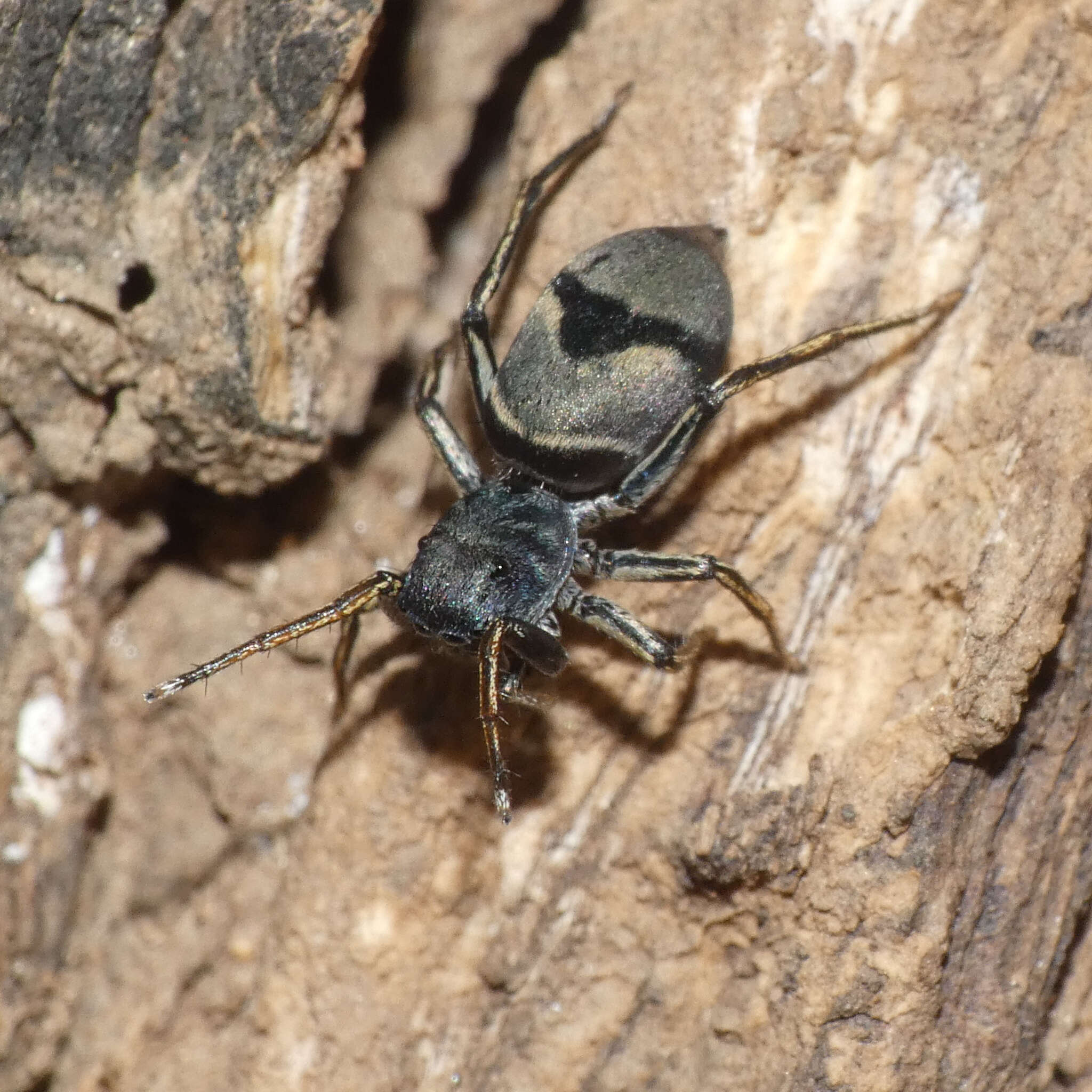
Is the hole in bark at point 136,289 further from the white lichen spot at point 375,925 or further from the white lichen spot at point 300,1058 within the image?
the white lichen spot at point 300,1058

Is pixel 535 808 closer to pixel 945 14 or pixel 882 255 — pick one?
pixel 882 255

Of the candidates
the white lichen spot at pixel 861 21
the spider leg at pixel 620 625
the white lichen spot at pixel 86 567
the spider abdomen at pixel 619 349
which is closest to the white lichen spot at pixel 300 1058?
the spider leg at pixel 620 625

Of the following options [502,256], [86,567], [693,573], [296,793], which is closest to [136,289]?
[86,567]

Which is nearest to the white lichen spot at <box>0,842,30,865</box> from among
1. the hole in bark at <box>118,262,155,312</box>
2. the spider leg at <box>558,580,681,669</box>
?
the hole in bark at <box>118,262,155,312</box>

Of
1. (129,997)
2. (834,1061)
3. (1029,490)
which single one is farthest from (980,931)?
(129,997)

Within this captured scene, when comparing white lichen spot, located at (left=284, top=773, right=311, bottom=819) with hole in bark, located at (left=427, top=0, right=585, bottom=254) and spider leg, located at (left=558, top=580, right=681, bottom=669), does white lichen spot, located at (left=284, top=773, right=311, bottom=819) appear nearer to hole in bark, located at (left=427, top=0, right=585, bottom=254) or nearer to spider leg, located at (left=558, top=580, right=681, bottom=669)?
spider leg, located at (left=558, top=580, right=681, bottom=669)

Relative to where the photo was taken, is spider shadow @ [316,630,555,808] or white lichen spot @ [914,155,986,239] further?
spider shadow @ [316,630,555,808]
